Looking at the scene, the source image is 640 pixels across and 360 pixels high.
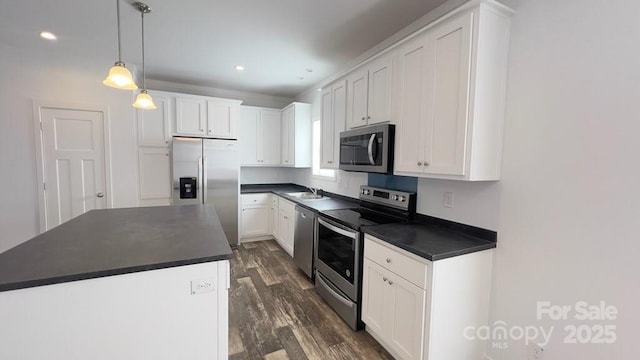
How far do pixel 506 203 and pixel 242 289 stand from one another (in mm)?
2635

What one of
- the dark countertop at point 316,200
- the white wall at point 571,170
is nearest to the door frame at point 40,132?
the dark countertop at point 316,200

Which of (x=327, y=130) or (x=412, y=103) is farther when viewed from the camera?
(x=327, y=130)

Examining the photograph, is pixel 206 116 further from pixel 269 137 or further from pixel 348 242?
pixel 348 242

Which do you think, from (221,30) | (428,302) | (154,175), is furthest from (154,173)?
(428,302)

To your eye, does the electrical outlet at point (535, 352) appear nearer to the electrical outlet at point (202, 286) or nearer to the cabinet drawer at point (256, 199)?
the electrical outlet at point (202, 286)

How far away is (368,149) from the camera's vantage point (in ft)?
7.68

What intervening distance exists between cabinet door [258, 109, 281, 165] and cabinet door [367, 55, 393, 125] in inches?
105

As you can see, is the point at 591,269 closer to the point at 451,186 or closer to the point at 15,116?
the point at 451,186

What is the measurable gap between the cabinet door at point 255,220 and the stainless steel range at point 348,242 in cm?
191

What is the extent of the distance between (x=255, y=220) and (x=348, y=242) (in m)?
2.59

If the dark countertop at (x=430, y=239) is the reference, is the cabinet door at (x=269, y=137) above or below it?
above

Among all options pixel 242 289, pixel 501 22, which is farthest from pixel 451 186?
pixel 242 289

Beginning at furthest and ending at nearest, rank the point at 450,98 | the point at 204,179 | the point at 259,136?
the point at 259,136 < the point at 204,179 < the point at 450,98

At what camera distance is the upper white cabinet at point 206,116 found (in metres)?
3.97
